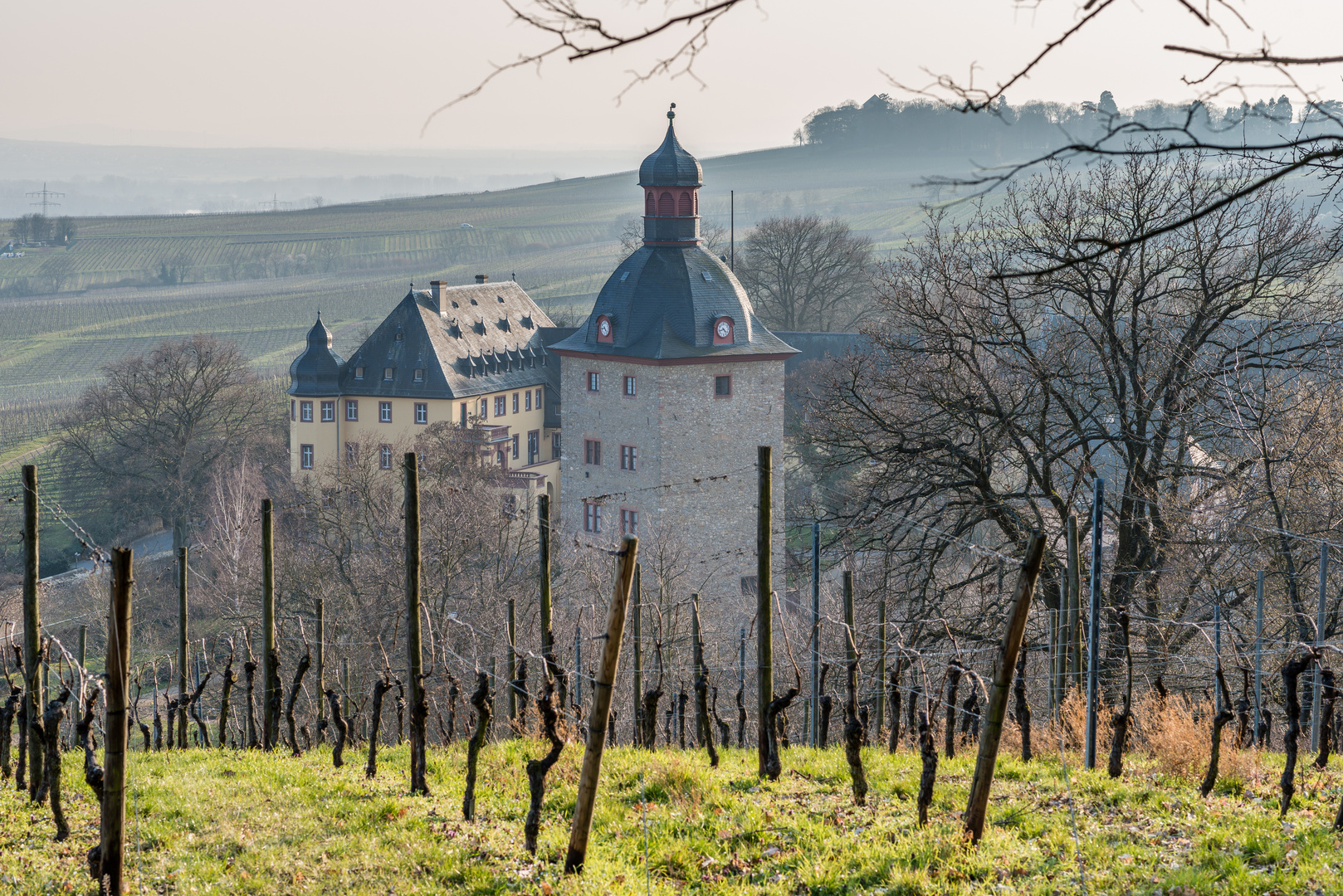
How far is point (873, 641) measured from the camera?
2180 cm

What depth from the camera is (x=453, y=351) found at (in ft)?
193

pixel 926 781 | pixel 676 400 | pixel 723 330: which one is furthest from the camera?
pixel 723 330

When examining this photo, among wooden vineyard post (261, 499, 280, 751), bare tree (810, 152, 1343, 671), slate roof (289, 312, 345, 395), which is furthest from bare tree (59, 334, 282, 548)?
wooden vineyard post (261, 499, 280, 751)

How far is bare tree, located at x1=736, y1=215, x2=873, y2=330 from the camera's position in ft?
201

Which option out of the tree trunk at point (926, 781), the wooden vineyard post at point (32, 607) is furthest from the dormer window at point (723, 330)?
the tree trunk at point (926, 781)

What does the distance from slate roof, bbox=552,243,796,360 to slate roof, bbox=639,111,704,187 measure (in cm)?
254

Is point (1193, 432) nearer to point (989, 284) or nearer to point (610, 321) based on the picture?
point (989, 284)

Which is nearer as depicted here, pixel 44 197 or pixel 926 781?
pixel 926 781

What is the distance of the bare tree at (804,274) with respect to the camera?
2409 inches

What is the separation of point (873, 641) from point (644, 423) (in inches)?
→ 1013

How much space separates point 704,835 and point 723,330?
3942 centimetres

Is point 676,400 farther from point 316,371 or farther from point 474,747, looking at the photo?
point 474,747

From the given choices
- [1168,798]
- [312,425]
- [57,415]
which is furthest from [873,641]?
[57,415]

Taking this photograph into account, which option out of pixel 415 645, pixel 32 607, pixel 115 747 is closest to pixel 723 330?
pixel 415 645
